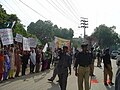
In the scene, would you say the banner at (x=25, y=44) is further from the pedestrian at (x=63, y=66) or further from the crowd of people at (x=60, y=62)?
the pedestrian at (x=63, y=66)

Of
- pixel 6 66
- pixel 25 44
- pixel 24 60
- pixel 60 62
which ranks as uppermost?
pixel 25 44

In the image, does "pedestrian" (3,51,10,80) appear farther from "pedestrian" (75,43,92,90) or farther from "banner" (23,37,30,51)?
"pedestrian" (75,43,92,90)

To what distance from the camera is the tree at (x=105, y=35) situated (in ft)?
338

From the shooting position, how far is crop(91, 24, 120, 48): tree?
10300cm

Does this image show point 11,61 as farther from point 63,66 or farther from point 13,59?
point 63,66

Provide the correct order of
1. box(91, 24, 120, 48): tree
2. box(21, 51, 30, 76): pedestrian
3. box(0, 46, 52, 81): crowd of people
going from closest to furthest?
box(0, 46, 52, 81): crowd of people
box(21, 51, 30, 76): pedestrian
box(91, 24, 120, 48): tree

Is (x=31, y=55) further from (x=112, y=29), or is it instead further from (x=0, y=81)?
(x=112, y=29)

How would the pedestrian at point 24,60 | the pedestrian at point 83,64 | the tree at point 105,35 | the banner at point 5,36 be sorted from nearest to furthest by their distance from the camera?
the pedestrian at point 83,64, the banner at point 5,36, the pedestrian at point 24,60, the tree at point 105,35

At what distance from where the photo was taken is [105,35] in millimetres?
103375

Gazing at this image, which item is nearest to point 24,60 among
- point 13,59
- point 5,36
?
point 13,59

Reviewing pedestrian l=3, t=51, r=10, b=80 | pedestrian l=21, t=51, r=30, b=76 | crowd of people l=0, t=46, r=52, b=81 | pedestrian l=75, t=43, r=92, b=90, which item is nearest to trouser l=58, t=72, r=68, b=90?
pedestrian l=75, t=43, r=92, b=90

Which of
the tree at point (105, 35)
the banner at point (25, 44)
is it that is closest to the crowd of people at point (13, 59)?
the banner at point (25, 44)

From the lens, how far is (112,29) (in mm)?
106500

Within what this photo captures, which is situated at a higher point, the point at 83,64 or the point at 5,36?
the point at 5,36
